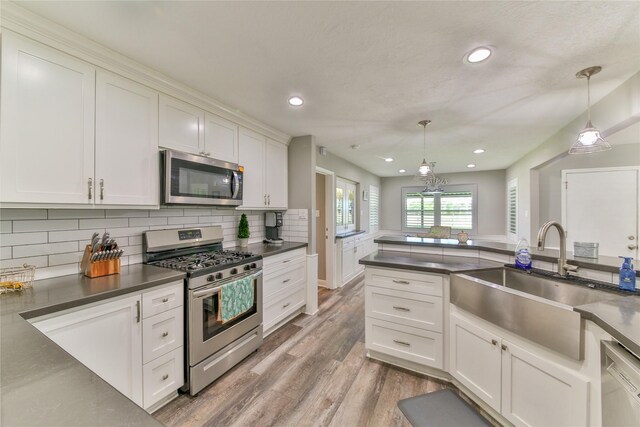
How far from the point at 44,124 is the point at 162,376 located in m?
1.72

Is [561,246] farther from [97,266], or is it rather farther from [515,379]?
[97,266]

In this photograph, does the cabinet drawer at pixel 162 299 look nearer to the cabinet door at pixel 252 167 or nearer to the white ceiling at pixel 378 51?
the cabinet door at pixel 252 167

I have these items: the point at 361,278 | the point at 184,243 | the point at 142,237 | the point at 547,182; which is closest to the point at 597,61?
the point at 547,182

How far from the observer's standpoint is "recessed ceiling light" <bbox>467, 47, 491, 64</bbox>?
1.54m

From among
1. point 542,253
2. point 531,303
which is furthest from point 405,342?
point 542,253

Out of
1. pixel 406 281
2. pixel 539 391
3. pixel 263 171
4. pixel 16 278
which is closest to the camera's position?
pixel 539 391

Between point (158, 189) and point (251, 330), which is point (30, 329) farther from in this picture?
point (251, 330)

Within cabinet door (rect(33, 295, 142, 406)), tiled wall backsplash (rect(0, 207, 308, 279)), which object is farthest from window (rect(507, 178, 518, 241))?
cabinet door (rect(33, 295, 142, 406))

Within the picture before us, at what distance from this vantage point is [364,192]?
5.87m

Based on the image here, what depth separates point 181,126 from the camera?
6.98ft

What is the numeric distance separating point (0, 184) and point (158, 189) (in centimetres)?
78

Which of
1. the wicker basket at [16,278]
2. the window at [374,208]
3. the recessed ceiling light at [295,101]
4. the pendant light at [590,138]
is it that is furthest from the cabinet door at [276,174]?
the window at [374,208]

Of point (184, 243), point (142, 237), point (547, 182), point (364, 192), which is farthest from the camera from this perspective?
point (364, 192)

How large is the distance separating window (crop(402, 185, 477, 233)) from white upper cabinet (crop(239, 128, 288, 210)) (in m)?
4.63
